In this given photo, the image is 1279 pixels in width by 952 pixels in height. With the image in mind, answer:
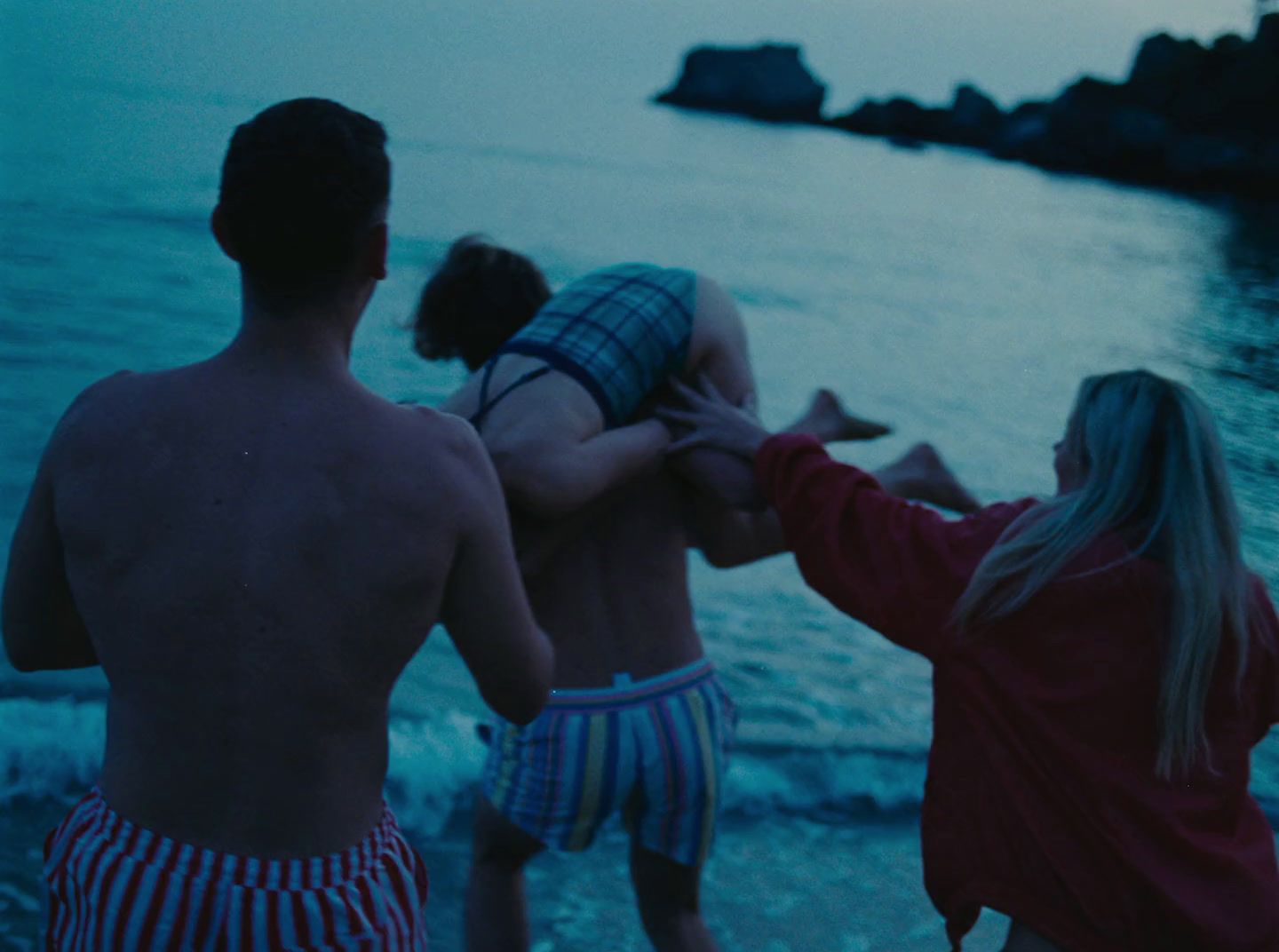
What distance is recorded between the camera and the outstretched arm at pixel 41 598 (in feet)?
5.27

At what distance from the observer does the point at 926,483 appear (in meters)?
2.59

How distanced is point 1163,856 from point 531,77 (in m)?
68.0

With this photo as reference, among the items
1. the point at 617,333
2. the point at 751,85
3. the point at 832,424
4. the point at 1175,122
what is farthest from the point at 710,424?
the point at 751,85

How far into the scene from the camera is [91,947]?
162 centimetres

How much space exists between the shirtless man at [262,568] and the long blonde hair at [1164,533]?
77 cm

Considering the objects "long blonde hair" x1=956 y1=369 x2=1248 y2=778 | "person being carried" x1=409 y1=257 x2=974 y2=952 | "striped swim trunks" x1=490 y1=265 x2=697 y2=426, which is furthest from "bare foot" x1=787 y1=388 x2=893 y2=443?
"long blonde hair" x1=956 y1=369 x2=1248 y2=778

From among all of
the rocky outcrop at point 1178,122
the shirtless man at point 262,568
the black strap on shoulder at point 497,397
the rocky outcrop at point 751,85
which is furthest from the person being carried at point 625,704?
the rocky outcrop at point 751,85

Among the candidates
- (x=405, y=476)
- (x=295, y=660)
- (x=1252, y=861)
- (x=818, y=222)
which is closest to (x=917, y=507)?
(x=1252, y=861)

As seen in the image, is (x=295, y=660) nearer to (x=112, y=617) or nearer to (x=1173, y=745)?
(x=112, y=617)

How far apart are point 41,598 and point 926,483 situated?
5.32ft

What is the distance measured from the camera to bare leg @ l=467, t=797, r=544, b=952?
262 centimetres

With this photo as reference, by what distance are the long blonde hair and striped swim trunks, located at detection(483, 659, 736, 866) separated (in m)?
0.74

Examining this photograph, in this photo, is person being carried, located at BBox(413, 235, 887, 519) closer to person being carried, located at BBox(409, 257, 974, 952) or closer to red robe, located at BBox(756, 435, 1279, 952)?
person being carried, located at BBox(409, 257, 974, 952)

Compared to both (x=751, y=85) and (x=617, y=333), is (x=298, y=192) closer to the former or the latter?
(x=617, y=333)
